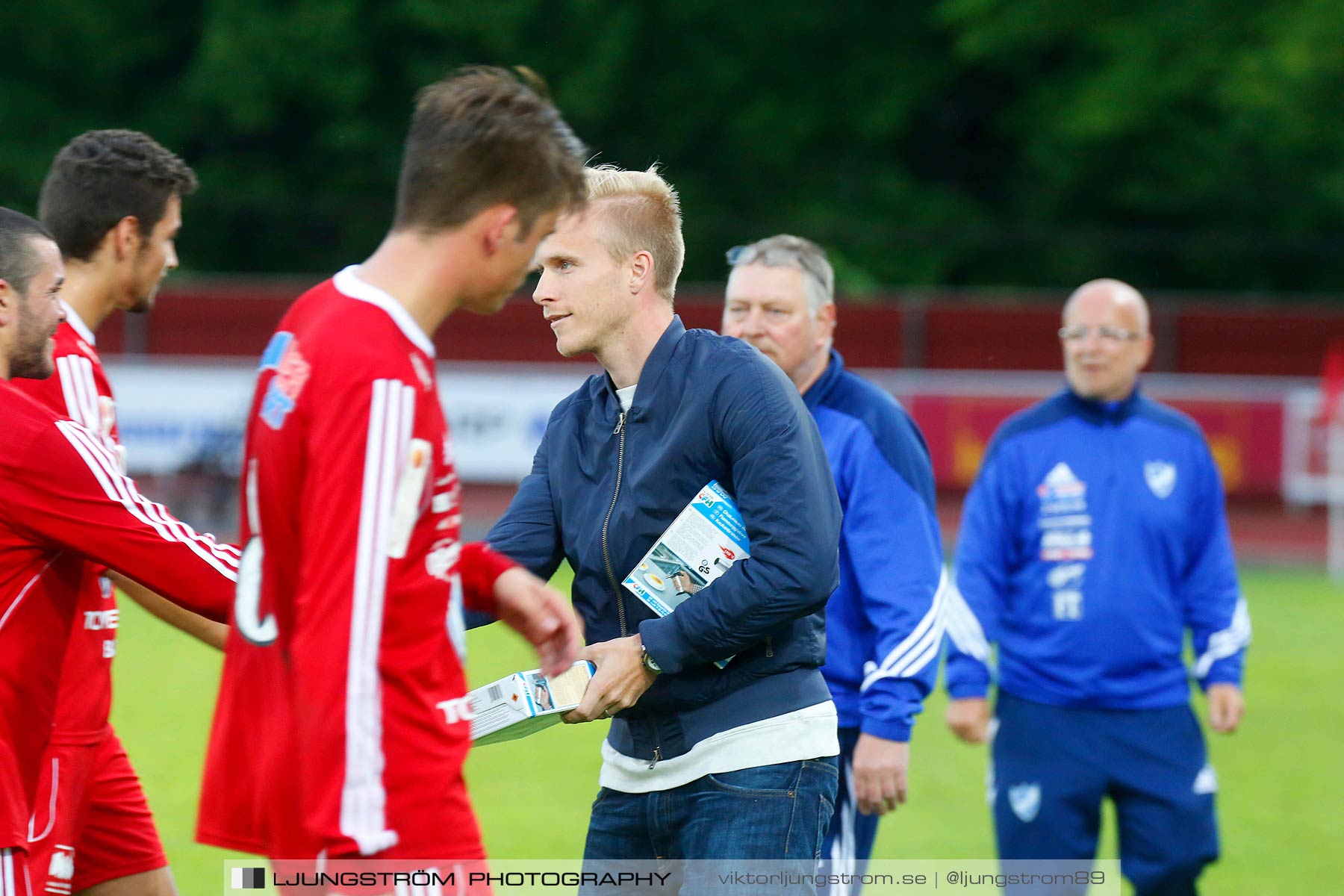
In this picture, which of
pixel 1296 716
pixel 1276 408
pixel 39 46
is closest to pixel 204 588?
pixel 1296 716

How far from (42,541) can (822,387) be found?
2266 millimetres

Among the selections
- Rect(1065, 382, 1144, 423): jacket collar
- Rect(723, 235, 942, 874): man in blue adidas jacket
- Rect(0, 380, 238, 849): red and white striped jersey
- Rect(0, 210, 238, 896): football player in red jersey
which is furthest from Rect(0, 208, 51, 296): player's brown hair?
Rect(1065, 382, 1144, 423): jacket collar

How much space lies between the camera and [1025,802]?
5.14 metres

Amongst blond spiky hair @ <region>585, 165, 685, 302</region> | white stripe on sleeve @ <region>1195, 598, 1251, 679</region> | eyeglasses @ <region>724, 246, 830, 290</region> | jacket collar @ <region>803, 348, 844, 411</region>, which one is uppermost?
eyeglasses @ <region>724, 246, 830, 290</region>

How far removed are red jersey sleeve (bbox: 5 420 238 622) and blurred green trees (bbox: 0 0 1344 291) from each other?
2610cm

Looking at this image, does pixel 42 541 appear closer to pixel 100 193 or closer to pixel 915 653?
pixel 100 193

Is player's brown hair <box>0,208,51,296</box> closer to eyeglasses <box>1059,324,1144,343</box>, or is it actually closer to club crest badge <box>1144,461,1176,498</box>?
eyeglasses <box>1059,324,1144,343</box>

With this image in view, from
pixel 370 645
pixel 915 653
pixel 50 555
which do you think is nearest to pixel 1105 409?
pixel 915 653

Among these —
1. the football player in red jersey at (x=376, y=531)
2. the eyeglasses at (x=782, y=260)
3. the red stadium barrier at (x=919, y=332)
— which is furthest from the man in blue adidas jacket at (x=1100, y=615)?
the red stadium barrier at (x=919, y=332)

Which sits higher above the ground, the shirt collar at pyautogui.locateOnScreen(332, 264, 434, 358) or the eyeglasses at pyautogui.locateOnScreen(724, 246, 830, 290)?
the eyeglasses at pyautogui.locateOnScreen(724, 246, 830, 290)

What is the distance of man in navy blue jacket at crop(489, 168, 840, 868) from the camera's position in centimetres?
315

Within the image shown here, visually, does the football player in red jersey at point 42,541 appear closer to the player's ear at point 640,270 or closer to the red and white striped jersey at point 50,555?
the red and white striped jersey at point 50,555

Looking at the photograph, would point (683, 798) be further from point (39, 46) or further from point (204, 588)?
point (39, 46)

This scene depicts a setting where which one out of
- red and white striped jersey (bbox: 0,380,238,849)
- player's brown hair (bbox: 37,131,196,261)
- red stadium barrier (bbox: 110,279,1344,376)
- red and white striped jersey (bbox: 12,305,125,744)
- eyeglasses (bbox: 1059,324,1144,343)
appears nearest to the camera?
red and white striped jersey (bbox: 0,380,238,849)
